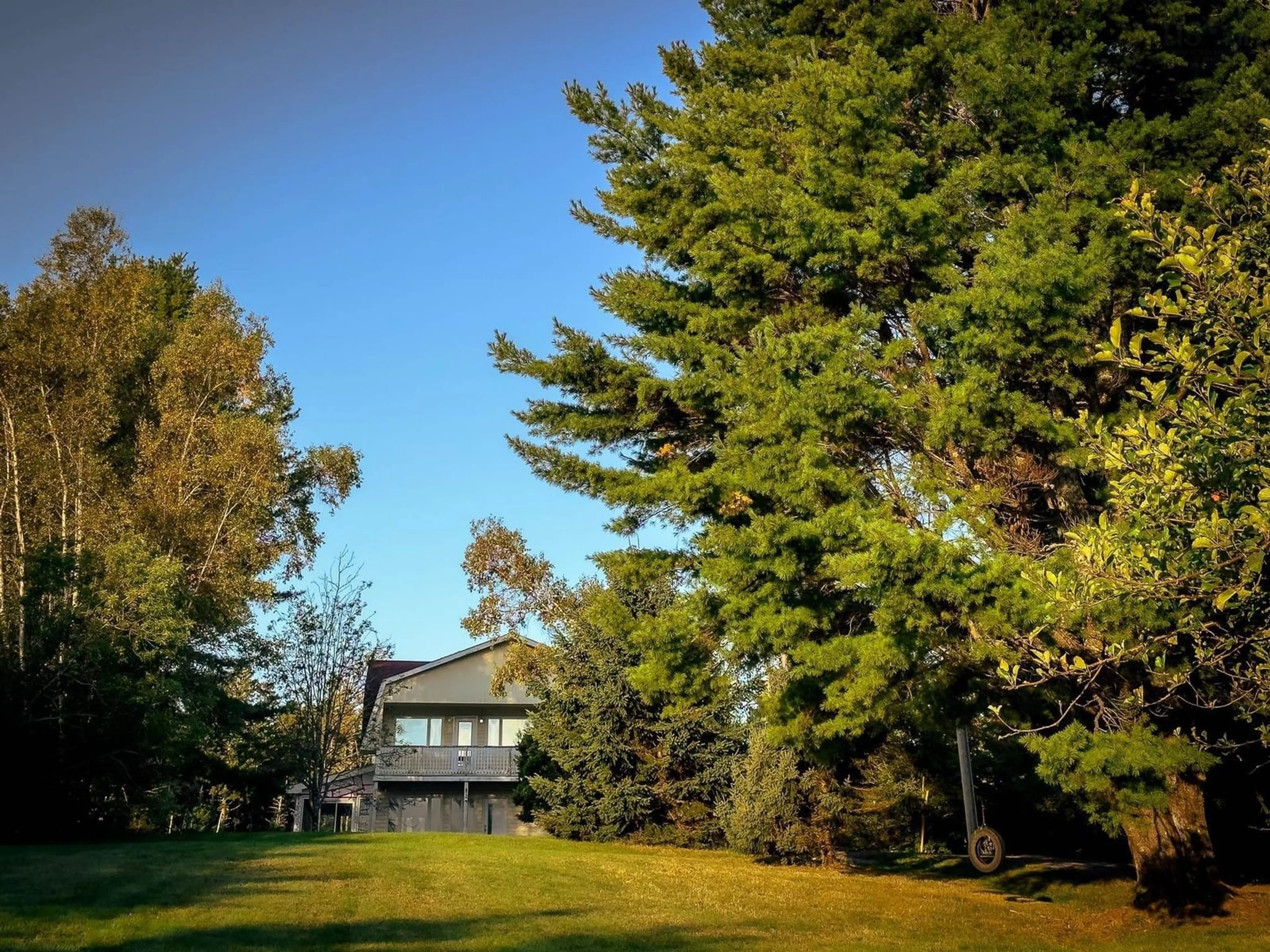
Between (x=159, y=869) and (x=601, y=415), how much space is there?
928cm

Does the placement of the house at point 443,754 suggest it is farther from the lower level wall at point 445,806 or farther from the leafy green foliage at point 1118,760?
the leafy green foliage at point 1118,760

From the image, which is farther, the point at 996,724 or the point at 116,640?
the point at 116,640

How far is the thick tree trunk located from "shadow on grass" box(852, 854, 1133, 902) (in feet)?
8.23

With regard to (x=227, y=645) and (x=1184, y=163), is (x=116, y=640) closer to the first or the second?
(x=227, y=645)

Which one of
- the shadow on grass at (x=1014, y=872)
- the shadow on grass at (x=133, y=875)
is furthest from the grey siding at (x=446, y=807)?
the shadow on grass at (x=133, y=875)

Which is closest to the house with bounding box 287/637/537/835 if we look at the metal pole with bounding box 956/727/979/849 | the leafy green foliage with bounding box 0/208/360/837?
the leafy green foliage with bounding box 0/208/360/837

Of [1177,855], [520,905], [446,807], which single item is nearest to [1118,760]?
[1177,855]

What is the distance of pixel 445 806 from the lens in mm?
39406

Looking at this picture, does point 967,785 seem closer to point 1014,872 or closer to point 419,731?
point 1014,872

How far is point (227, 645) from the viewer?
96.9 ft

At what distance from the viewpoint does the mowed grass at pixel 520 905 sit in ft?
33.9

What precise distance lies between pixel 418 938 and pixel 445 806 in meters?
30.6

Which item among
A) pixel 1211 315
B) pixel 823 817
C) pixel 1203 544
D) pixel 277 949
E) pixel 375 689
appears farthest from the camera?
pixel 375 689

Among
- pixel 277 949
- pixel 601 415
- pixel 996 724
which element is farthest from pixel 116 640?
pixel 996 724
